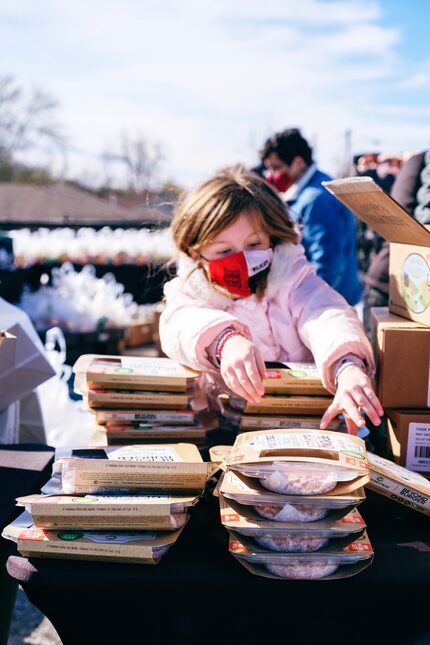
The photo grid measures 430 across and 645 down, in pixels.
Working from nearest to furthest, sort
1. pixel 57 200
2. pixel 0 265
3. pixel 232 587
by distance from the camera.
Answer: pixel 232 587 → pixel 0 265 → pixel 57 200

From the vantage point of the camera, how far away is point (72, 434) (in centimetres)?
251

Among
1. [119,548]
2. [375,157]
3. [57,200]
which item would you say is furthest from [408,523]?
[57,200]

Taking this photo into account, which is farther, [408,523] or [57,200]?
[57,200]

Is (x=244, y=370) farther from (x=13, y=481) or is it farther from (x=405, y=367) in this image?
(x=13, y=481)

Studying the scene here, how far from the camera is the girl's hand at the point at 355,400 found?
1.29m

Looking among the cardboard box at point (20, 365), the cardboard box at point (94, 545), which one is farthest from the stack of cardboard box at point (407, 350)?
the cardboard box at point (20, 365)

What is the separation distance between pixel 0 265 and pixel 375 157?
8.78ft

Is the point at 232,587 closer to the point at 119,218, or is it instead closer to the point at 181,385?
the point at 181,385

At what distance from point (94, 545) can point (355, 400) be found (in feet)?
1.91

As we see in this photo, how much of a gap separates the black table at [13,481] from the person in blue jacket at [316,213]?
6.95ft

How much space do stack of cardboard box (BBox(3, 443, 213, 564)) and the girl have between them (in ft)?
1.19

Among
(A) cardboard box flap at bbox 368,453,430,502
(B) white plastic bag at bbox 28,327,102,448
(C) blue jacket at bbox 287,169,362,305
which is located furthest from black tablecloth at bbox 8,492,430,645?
(C) blue jacket at bbox 287,169,362,305

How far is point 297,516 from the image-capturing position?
1060 millimetres

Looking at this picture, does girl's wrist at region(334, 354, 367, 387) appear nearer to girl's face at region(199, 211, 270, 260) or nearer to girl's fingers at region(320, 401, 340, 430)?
girl's fingers at region(320, 401, 340, 430)
